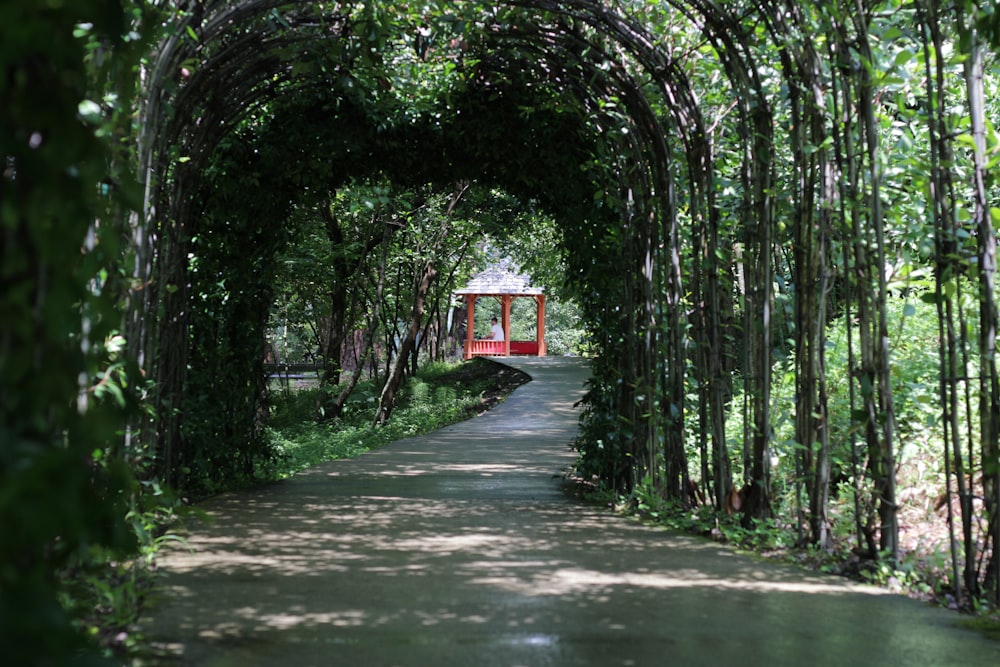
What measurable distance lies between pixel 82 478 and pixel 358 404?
1795 centimetres

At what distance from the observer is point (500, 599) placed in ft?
13.6

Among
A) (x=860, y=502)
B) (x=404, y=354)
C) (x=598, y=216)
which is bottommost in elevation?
(x=860, y=502)

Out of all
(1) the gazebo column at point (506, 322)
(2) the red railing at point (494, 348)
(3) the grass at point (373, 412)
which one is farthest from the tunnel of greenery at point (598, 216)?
(2) the red railing at point (494, 348)

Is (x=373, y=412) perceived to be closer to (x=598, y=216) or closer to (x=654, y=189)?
(x=598, y=216)

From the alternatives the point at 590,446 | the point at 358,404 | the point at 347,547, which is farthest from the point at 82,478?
the point at 358,404

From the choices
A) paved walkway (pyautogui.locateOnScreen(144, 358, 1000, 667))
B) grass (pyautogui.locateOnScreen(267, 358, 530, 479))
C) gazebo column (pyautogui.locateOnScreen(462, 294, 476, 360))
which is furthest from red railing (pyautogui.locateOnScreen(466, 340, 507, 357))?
paved walkway (pyautogui.locateOnScreen(144, 358, 1000, 667))

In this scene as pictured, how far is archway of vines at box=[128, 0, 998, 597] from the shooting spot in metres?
4.48

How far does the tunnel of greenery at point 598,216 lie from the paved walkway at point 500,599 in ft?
1.65

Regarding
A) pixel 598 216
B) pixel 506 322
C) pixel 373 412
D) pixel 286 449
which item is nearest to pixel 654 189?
pixel 598 216

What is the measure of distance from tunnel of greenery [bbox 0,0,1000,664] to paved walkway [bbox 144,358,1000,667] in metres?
0.50

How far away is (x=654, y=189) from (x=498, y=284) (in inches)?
1084

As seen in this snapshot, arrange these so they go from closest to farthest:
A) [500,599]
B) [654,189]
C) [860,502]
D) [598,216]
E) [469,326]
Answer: [500,599], [860,502], [654,189], [598,216], [469,326]

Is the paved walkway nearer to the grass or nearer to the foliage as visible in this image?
the foliage

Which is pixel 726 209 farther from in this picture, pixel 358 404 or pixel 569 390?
pixel 569 390
